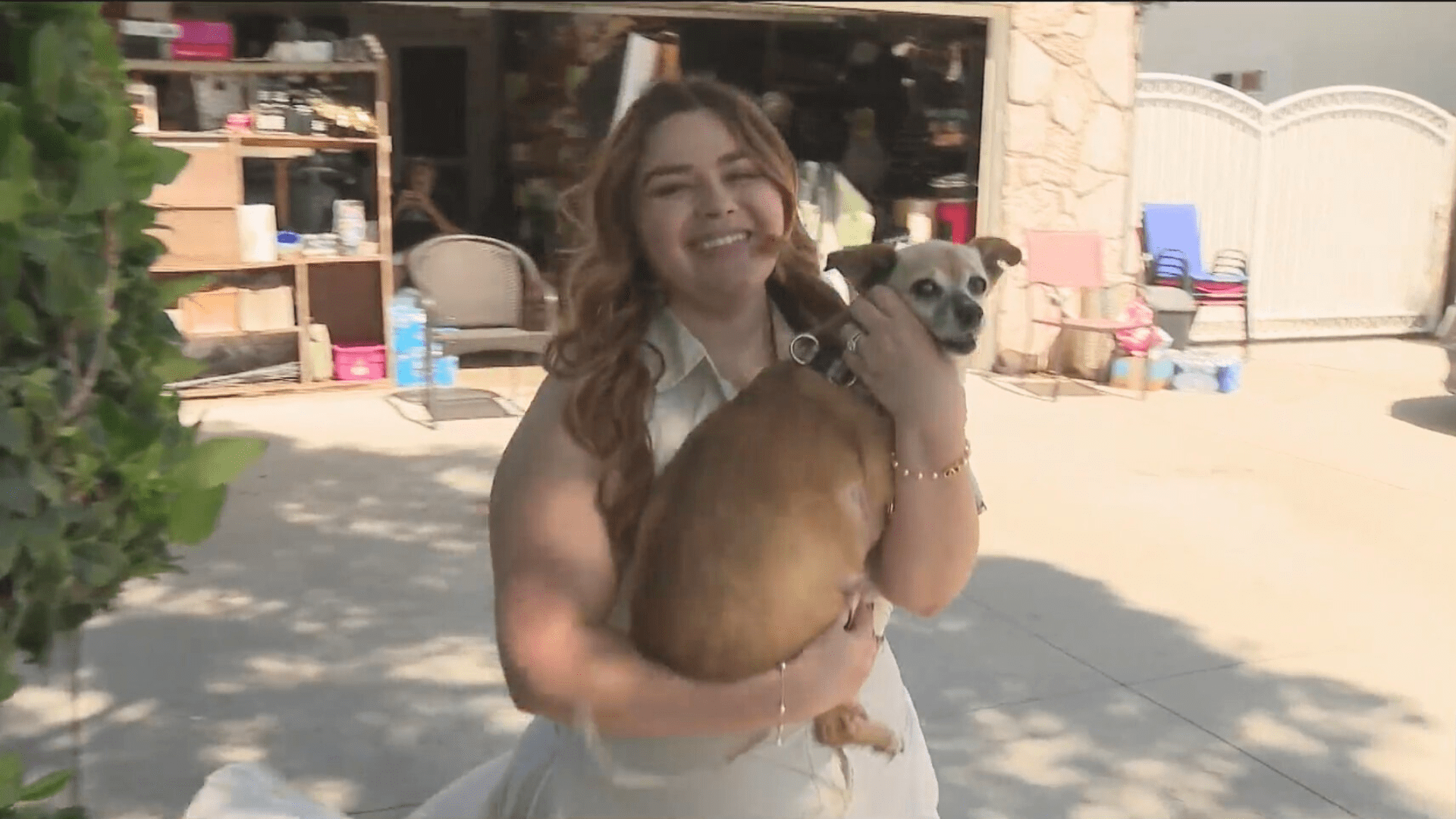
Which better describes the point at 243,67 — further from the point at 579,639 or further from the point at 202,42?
the point at 579,639

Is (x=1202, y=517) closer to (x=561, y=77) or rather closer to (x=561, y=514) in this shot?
(x=561, y=514)

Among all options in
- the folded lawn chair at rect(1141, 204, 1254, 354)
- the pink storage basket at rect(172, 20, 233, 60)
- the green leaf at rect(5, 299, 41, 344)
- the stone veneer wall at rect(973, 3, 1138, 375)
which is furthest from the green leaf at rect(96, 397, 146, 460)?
the folded lawn chair at rect(1141, 204, 1254, 354)

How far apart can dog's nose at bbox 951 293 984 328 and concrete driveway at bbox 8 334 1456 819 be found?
58.2 inches

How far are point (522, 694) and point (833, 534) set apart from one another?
49 centimetres

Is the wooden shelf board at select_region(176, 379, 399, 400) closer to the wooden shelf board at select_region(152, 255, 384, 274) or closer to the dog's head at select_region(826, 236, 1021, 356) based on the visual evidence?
the wooden shelf board at select_region(152, 255, 384, 274)

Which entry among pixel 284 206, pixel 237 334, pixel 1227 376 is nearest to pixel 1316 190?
pixel 1227 376

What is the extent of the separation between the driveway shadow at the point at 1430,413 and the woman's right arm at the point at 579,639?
24.2ft

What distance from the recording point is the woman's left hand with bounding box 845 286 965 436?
168cm

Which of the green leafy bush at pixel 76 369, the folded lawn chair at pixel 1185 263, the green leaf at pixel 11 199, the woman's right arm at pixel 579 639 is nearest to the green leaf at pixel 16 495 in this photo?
the green leafy bush at pixel 76 369

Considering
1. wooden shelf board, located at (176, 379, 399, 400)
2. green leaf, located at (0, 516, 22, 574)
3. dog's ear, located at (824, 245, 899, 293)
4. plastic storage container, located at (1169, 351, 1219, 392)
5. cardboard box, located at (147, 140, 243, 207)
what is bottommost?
wooden shelf board, located at (176, 379, 399, 400)

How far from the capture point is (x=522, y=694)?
170 centimetres

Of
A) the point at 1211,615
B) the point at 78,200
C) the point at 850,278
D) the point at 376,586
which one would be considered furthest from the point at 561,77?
the point at 78,200

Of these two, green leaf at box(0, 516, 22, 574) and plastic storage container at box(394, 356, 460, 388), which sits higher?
green leaf at box(0, 516, 22, 574)

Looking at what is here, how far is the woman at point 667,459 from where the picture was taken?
1.66 metres
